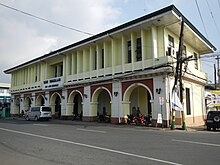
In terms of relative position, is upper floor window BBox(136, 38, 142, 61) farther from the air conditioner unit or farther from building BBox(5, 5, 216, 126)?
the air conditioner unit

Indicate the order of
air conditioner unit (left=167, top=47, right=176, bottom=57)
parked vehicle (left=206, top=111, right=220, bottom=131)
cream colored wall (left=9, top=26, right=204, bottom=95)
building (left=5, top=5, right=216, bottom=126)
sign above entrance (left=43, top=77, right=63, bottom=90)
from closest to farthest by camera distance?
parked vehicle (left=206, top=111, right=220, bottom=131) → building (left=5, top=5, right=216, bottom=126) → cream colored wall (left=9, top=26, right=204, bottom=95) → air conditioner unit (left=167, top=47, right=176, bottom=57) → sign above entrance (left=43, top=77, right=63, bottom=90)

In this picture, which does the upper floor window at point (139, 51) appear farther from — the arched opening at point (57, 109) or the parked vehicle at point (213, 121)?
the arched opening at point (57, 109)

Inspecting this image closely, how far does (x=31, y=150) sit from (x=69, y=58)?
21.9m

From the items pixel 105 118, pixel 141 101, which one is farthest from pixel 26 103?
pixel 141 101

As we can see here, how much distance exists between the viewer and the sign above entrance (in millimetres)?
28450

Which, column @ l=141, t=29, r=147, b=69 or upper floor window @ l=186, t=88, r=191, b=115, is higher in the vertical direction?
column @ l=141, t=29, r=147, b=69

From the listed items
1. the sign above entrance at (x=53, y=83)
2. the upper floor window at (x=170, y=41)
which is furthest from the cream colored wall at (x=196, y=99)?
the sign above entrance at (x=53, y=83)

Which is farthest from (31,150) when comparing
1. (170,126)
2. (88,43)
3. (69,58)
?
(69,58)

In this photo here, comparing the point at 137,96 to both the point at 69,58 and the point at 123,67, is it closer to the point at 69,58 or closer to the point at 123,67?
the point at 123,67

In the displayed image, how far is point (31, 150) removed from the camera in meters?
7.90

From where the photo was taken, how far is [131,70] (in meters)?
20.7

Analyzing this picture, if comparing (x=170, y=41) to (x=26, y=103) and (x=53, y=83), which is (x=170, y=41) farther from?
(x=26, y=103)

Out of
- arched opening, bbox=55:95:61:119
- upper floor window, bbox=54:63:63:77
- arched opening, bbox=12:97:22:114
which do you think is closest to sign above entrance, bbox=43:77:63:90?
upper floor window, bbox=54:63:63:77

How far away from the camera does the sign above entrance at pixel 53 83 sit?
2845cm
